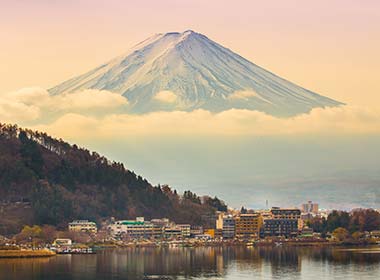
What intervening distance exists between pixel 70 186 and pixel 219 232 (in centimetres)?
1519

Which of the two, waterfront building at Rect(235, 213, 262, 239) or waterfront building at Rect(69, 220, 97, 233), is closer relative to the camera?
waterfront building at Rect(69, 220, 97, 233)

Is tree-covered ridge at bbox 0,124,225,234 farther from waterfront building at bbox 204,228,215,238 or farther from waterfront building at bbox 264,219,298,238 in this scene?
waterfront building at bbox 264,219,298,238

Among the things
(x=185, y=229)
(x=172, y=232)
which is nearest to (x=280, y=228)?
(x=185, y=229)

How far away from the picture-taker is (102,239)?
88.7 meters

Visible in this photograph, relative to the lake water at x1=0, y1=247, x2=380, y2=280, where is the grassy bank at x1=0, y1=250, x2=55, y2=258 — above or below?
above

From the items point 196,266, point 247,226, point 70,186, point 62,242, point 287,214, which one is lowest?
point 196,266

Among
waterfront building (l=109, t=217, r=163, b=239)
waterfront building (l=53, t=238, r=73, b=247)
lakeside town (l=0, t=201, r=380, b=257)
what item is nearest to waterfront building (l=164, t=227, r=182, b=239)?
lakeside town (l=0, t=201, r=380, b=257)

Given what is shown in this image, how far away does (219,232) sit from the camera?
102750 mm

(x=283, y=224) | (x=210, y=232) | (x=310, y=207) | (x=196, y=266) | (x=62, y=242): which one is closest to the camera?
(x=196, y=266)

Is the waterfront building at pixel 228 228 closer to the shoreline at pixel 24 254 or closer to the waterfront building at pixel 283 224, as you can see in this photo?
the waterfront building at pixel 283 224

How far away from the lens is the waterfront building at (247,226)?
10306 cm

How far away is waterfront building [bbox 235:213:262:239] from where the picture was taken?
103062mm

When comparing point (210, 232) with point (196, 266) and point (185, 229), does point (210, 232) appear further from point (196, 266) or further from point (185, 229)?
point (196, 266)

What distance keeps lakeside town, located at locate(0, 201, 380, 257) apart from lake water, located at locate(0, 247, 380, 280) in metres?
12.7
